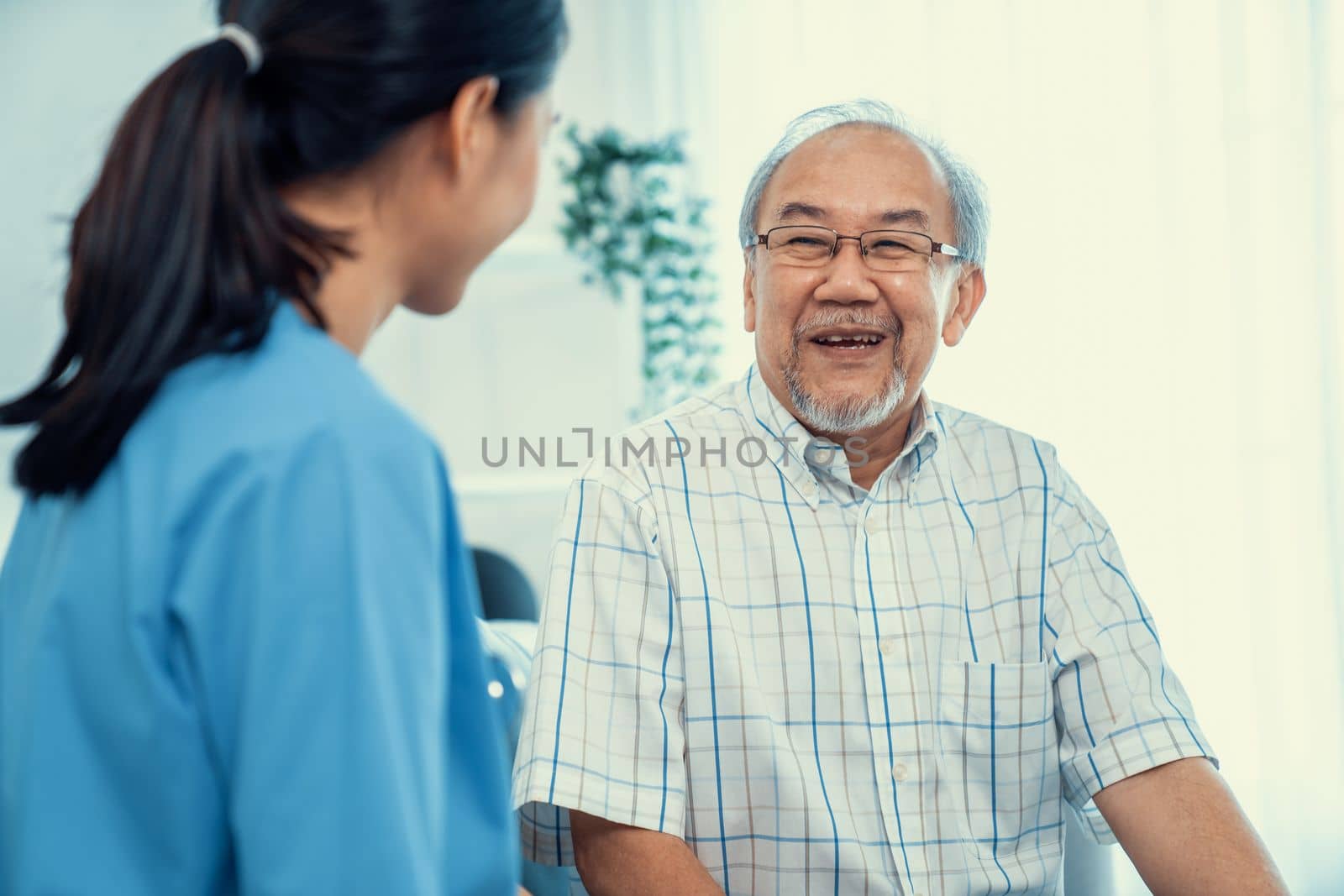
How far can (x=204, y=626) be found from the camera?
543 mm

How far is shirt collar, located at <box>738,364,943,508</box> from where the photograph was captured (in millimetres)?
1385

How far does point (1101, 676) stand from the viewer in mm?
1310

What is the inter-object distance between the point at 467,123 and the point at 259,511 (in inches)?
11.2

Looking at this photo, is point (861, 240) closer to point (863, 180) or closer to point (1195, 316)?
point (863, 180)

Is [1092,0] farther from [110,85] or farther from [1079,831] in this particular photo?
[110,85]

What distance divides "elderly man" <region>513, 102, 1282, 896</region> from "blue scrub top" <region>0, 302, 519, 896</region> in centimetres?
61

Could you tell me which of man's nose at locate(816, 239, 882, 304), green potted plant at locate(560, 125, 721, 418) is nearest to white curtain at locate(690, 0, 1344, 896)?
green potted plant at locate(560, 125, 721, 418)

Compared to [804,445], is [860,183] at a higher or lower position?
higher

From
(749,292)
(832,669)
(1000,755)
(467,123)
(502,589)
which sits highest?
(467,123)

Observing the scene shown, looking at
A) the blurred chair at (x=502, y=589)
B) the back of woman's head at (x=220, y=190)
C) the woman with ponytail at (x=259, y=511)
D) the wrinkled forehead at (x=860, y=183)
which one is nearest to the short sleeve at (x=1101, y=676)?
the wrinkled forehead at (x=860, y=183)

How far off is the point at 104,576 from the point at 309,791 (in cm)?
16

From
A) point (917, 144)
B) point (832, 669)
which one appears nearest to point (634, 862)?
point (832, 669)

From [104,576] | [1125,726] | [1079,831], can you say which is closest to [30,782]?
[104,576]

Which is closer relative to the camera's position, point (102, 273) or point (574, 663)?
point (102, 273)
